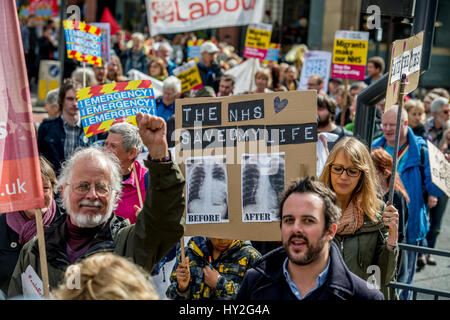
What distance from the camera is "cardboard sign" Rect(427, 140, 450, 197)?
5938mm

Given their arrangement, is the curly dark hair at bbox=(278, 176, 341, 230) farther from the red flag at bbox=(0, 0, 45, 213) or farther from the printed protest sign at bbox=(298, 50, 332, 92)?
the printed protest sign at bbox=(298, 50, 332, 92)

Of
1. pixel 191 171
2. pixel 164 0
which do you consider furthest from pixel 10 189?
pixel 164 0

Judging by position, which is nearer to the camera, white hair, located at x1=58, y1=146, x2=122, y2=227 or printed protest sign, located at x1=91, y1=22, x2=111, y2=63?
white hair, located at x1=58, y1=146, x2=122, y2=227

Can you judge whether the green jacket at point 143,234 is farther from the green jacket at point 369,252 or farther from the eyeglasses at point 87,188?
the green jacket at point 369,252

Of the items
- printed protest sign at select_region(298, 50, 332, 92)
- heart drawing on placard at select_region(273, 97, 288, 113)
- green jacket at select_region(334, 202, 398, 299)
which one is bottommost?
printed protest sign at select_region(298, 50, 332, 92)

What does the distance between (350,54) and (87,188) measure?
7491 millimetres

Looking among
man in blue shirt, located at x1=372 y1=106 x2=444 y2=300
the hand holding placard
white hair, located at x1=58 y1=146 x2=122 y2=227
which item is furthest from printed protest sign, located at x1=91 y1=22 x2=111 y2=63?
the hand holding placard

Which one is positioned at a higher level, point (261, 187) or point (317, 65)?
point (261, 187)

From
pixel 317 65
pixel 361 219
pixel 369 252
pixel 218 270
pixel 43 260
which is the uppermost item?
pixel 43 260

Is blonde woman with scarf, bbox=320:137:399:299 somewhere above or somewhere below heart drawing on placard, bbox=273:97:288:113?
below

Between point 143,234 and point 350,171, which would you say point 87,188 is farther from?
point 350,171

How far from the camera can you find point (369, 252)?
153 inches

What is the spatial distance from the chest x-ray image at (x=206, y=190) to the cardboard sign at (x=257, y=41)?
894cm

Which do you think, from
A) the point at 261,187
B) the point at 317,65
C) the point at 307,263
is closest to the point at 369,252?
the point at 261,187
